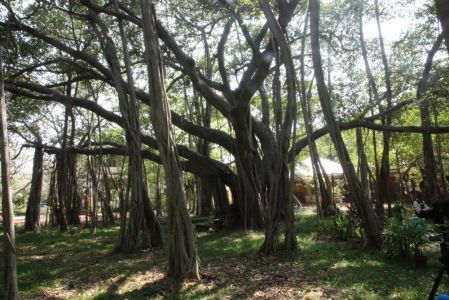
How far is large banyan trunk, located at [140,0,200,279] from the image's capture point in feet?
13.9

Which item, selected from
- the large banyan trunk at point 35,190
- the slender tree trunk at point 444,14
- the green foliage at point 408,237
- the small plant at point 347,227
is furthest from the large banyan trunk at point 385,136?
the large banyan trunk at point 35,190

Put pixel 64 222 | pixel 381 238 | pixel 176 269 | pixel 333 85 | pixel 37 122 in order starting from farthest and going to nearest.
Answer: pixel 37 122 → pixel 64 222 → pixel 333 85 → pixel 381 238 → pixel 176 269

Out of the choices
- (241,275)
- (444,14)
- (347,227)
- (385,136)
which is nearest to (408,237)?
(347,227)

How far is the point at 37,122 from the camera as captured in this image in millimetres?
14234

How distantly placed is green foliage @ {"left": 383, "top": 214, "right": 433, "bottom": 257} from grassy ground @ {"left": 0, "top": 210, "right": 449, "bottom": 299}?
129 mm

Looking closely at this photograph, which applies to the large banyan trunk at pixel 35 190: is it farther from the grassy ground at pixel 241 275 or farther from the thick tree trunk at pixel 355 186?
the thick tree trunk at pixel 355 186

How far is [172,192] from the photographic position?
4.24 meters

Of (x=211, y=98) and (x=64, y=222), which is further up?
(x=211, y=98)

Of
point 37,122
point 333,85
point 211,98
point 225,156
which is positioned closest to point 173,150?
point 211,98

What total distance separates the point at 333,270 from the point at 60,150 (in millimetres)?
9282

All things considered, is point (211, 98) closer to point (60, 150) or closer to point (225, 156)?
point (60, 150)

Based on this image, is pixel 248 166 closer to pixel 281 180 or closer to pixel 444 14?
pixel 281 180

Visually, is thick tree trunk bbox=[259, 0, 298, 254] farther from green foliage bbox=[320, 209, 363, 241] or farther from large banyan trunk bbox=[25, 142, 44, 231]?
large banyan trunk bbox=[25, 142, 44, 231]

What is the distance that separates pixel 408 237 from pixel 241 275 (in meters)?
1.97
